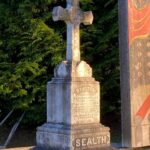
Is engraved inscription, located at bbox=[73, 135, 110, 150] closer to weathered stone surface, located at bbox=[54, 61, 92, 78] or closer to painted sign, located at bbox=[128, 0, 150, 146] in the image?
weathered stone surface, located at bbox=[54, 61, 92, 78]

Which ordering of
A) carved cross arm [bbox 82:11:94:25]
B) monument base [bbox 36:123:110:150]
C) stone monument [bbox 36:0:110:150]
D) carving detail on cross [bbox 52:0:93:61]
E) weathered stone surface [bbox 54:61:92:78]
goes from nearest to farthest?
monument base [bbox 36:123:110:150] → stone monument [bbox 36:0:110:150] → weathered stone surface [bbox 54:61:92:78] → carving detail on cross [bbox 52:0:93:61] → carved cross arm [bbox 82:11:94:25]

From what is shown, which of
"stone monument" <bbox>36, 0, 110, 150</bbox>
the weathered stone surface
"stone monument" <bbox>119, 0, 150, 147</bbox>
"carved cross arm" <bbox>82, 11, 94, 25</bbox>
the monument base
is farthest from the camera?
"stone monument" <bbox>119, 0, 150, 147</bbox>

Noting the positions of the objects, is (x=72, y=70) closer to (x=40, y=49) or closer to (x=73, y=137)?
(x=73, y=137)

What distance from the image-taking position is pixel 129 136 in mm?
11008

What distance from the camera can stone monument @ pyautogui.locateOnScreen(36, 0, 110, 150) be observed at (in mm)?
8781

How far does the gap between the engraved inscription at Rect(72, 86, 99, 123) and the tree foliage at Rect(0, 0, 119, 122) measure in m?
4.29

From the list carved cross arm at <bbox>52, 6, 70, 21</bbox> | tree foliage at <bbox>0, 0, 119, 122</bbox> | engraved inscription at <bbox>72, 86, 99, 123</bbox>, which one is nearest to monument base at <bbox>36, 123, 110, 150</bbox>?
engraved inscription at <bbox>72, 86, 99, 123</bbox>

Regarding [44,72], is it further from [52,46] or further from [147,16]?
[147,16]

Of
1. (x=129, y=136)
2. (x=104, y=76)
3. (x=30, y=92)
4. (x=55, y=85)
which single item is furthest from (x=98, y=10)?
(x=55, y=85)

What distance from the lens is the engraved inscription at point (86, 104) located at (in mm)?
8859

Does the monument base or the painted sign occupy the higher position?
the painted sign

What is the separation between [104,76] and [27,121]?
2.59 m

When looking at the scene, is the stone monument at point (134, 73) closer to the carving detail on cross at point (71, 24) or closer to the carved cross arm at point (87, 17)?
the carved cross arm at point (87, 17)

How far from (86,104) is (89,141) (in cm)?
68
